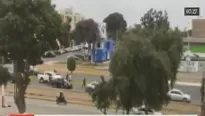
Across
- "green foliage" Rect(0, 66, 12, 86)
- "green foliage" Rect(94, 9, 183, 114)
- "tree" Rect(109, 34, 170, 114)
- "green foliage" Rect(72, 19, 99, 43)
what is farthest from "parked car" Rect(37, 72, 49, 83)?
"tree" Rect(109, 34, 170, 114)

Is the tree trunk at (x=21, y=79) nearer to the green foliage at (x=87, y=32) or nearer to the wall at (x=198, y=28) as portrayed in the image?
the green foliage at (x=87, y=32)

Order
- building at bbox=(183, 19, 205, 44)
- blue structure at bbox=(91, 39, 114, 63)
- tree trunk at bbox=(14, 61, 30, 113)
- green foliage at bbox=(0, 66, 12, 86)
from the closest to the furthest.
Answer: tree trunk at bbox=(14, 61, 30, 113) < green foliage at bbox=(0, 66, 12, 86) < blue structure at bbox=(91, 39, 114, 63) < building at bbox=(183, 19, 205, 44)

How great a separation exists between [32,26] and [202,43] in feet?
165

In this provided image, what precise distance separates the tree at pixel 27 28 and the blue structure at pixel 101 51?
2890 cm

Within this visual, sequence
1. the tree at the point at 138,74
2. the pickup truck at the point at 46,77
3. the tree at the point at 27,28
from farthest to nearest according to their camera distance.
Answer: the pickup truck at the point at 46,77 → the tree at the point at 27,28 → the tree at the point at 138,74

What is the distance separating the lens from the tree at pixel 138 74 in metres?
14.2

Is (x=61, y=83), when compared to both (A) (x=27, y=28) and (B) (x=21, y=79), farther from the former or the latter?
(A) (x=27, y=28)

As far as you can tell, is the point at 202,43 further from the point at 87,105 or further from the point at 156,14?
the point at 87,105

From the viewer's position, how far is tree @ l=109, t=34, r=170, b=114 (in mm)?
14188

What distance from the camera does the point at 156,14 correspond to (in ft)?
230

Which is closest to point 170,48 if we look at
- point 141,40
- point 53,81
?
point 141,40
